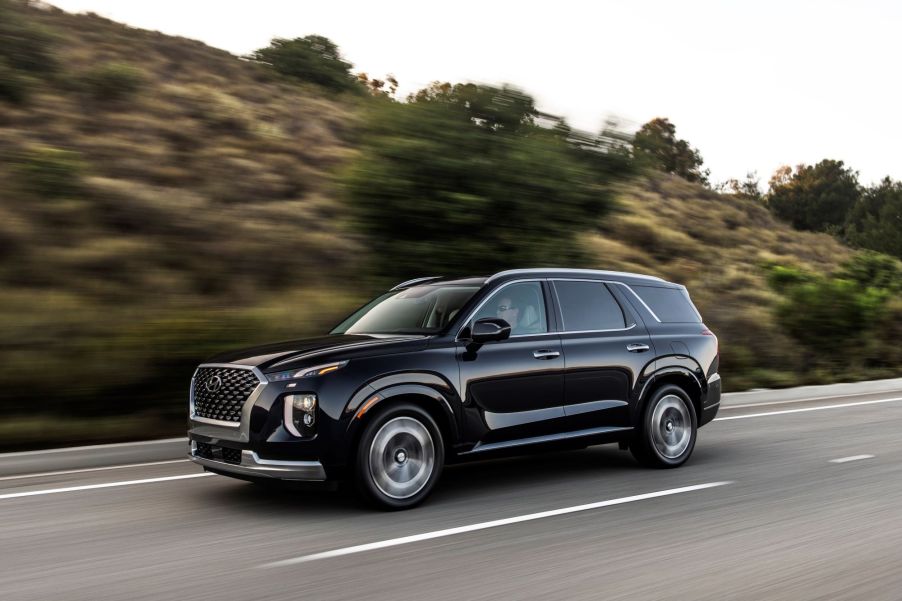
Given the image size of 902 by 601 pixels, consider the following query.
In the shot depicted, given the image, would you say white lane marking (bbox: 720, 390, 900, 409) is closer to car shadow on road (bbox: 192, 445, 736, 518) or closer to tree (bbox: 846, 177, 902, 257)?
car shadow on road (bbox: 192, 445, 736, 518)

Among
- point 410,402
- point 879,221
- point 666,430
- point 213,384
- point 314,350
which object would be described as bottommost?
point 666,430

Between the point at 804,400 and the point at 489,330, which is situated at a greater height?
the point at 489,330

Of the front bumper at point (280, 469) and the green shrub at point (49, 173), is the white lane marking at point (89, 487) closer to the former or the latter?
the front bumper at point (280, 469)

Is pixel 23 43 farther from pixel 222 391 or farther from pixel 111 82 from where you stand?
pixel 222 391

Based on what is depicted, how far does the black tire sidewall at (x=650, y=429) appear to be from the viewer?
851 cm

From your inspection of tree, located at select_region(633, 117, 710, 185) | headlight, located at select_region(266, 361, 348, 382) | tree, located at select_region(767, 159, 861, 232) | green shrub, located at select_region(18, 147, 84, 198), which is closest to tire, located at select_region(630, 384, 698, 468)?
headlight, located at select_region(266, 361, 348, 382)

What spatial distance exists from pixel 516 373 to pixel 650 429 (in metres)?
1.75

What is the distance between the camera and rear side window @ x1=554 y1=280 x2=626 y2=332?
8.17m

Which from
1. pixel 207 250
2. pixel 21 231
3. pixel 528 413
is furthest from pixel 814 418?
pixel 21 231

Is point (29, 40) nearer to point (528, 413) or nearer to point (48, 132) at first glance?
point (48, 132)

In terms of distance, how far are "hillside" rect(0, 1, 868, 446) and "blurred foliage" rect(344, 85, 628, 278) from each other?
2.56 feet

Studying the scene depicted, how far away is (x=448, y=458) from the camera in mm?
7145

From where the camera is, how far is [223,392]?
22.4 feet

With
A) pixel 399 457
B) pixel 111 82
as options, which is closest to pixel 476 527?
pixel 399 457
